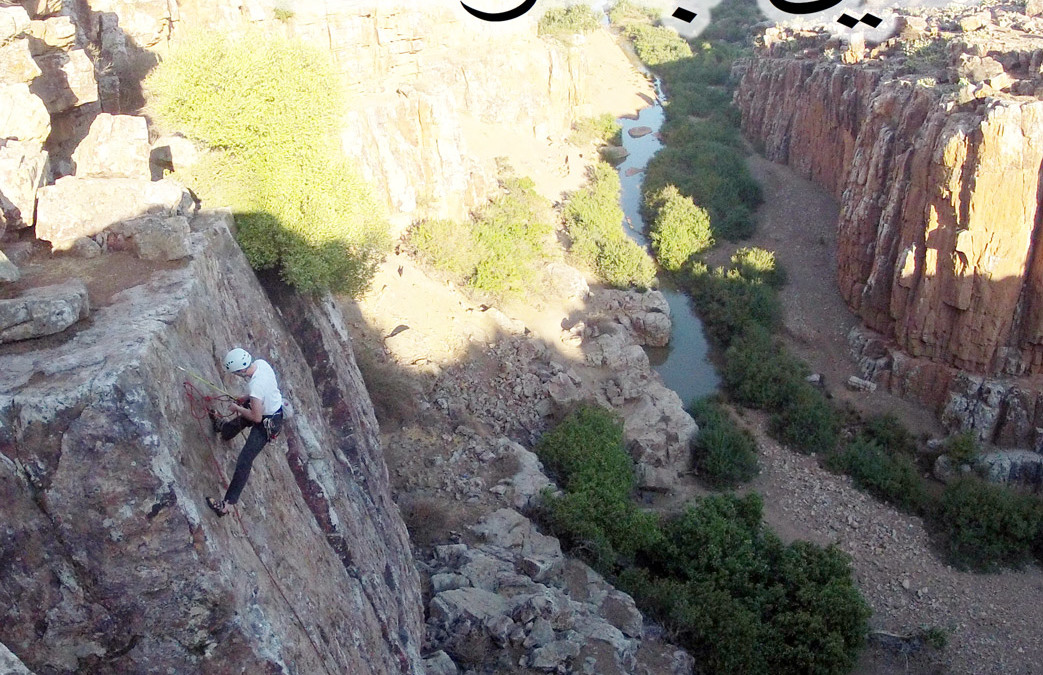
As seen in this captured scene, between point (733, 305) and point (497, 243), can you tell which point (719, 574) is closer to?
point (733, 305)

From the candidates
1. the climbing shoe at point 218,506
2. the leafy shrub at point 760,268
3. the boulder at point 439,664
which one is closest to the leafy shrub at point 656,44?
the leafy shrub at point 760,268

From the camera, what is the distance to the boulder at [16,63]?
10.8m

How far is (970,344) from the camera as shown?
21.2 meters

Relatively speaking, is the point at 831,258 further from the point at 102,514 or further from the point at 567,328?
the point at 102,514

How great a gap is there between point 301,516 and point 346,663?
5.22 feet

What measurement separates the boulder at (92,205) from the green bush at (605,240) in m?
22.0

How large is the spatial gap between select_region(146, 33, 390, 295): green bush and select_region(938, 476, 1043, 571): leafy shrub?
15980 millimetres

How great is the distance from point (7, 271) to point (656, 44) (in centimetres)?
6199

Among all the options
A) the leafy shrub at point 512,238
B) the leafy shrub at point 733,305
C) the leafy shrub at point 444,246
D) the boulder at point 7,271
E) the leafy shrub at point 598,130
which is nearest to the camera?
the boulder at point 7,271

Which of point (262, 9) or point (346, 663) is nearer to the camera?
point (346, 663)

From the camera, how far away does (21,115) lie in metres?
10.1

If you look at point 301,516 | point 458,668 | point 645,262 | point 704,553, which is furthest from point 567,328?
point 301,516

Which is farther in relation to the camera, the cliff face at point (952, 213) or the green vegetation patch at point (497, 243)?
the green vegetation patch at point (497, 243)

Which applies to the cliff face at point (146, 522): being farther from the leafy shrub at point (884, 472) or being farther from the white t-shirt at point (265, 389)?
the leafy shrub at point (884, 472)
